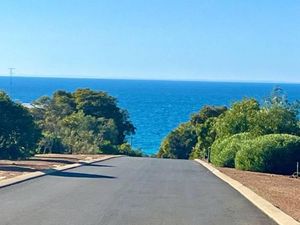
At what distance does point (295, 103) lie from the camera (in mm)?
45812

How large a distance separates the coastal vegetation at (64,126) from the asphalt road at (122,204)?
19767mm

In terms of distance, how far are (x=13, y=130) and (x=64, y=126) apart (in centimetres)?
2528

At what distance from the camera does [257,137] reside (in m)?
37.9

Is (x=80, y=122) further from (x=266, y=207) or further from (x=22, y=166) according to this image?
(x=266, y=207)

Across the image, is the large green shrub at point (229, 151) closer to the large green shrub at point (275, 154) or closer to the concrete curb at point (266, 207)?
the large green shrub at point (275, 154)

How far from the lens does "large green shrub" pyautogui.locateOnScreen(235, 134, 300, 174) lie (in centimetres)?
3303

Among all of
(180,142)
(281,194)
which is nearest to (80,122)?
(180,142)

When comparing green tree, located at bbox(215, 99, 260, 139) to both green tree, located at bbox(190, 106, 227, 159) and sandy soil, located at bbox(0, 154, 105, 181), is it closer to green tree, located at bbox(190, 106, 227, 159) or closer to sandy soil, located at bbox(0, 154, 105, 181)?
green tree, located at bbox(190, 106, 227, 159)

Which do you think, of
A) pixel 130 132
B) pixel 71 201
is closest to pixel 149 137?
pixel 130 132

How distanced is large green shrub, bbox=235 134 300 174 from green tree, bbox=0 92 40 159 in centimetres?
1488

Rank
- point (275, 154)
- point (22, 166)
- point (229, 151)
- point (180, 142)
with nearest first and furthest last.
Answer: point (22, 166) < point (275, 154) < point (229, 151) < point (180, 142)

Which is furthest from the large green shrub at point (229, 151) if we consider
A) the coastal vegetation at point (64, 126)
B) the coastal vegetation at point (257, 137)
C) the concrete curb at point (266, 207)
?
the concrete curb at point (266, 207)

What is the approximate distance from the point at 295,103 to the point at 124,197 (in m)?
30.2

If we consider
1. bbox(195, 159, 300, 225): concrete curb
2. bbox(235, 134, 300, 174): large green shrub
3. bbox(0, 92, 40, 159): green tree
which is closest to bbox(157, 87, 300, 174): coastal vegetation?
bbox(235, 134, 300, 174): large green shrub
